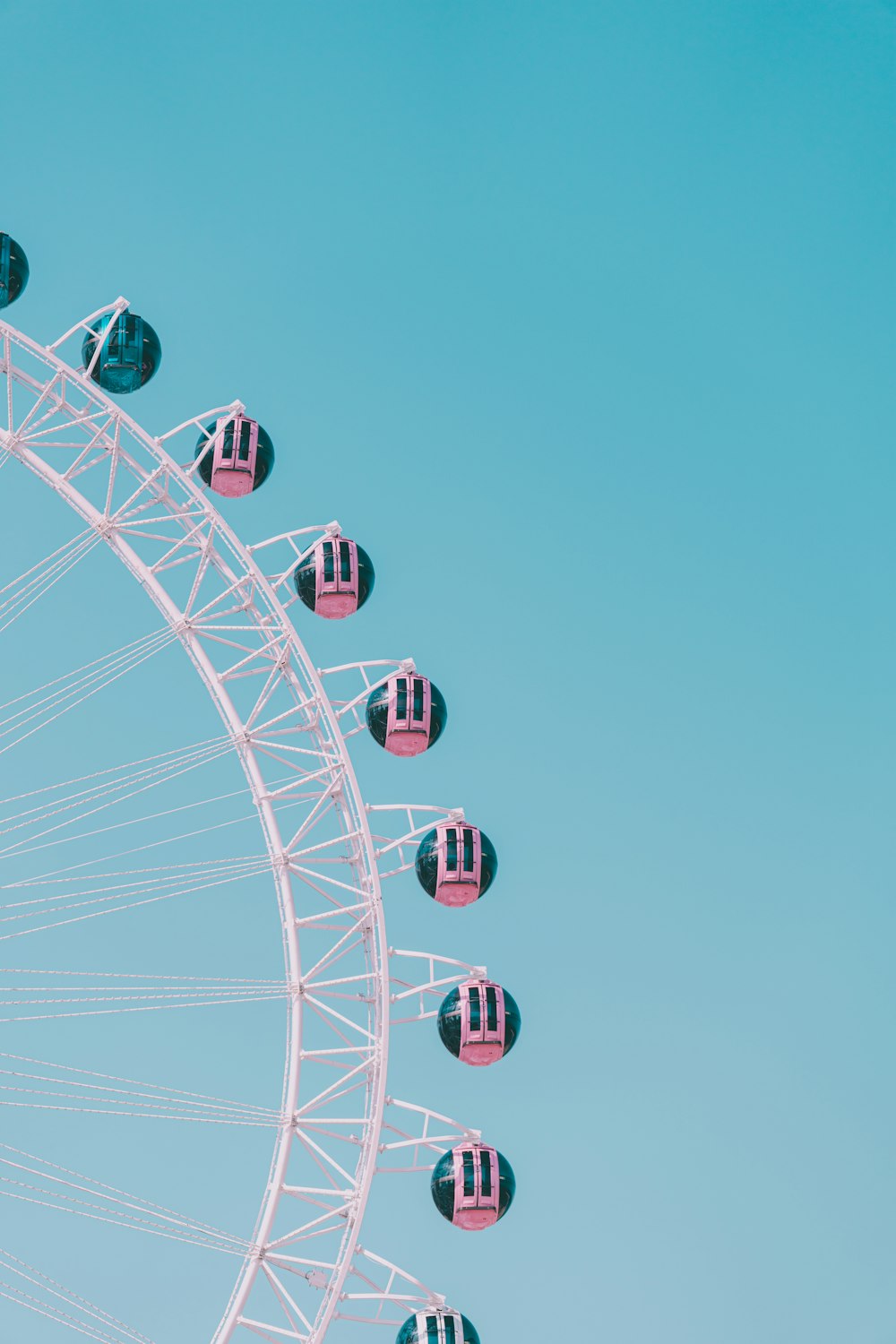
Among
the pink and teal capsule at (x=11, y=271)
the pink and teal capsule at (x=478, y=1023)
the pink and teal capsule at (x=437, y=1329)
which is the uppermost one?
the pink and teal capsule at (x=11, y=271)

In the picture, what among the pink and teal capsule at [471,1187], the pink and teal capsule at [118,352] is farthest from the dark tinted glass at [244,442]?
the pink and teal capsule at [471,1187]

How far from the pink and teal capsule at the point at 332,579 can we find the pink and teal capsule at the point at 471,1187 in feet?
17.7

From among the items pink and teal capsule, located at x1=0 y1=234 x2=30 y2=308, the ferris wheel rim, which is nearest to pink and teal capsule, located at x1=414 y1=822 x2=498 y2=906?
the ferris wheel rim

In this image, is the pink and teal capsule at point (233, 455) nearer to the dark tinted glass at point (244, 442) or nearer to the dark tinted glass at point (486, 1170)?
the dark tinted glass at point (244, 442)

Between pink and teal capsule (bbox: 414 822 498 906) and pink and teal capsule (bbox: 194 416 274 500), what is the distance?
3896 millimetres

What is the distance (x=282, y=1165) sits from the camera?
19.3 meters

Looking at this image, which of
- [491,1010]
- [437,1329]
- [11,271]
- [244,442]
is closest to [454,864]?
[491,1010]

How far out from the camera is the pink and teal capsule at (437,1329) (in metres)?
18.9

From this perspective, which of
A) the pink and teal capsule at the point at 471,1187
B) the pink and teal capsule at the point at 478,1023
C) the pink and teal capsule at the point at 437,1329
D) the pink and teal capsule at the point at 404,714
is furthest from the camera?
the pink and teal capsule at the point at 404,714

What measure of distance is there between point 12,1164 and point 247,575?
6095 millimetres

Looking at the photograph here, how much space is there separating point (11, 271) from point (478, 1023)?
8.31 meters

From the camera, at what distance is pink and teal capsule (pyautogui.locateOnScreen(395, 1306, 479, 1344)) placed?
18.9 m

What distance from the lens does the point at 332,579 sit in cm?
2091

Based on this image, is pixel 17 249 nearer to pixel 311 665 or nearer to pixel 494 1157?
pixel 311 665
